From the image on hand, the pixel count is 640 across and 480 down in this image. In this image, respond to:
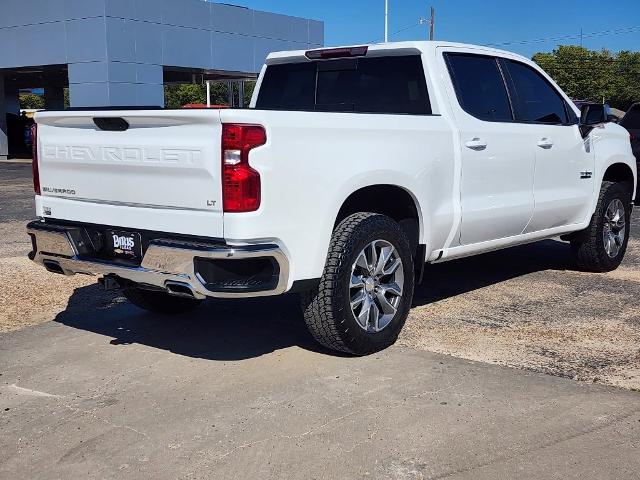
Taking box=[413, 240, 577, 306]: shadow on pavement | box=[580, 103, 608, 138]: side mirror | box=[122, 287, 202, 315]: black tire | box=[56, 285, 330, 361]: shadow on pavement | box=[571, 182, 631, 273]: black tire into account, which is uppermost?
box=[580, 103, 608, 138]: side mirror

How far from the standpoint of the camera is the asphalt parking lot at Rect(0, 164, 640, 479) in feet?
11.9

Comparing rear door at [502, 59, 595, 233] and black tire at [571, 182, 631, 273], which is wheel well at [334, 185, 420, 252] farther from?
black tire at [571, 182, 631, 273]

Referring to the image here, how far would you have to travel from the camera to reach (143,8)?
82.8ft

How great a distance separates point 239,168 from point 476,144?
2.25 m

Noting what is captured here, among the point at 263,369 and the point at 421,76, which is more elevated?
the point at 421,76

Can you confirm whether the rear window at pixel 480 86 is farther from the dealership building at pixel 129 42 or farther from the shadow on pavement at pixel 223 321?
the dealership building at pixel 129 42

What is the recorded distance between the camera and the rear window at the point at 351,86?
5895 millimetres

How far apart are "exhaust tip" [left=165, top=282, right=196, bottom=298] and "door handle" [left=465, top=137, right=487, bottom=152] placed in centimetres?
241

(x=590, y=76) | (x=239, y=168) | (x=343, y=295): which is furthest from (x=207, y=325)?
(x=590, y=76)

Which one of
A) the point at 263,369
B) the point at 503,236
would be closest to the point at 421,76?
the point at 503,236

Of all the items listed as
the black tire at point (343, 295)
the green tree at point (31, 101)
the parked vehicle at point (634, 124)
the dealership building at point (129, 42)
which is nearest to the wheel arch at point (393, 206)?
the black tire at point (343, 295)

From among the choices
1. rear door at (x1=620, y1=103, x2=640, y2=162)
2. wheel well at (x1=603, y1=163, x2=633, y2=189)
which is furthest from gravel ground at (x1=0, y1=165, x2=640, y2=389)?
rear door at (x1=620, y1=103, x2=640, y2=162)

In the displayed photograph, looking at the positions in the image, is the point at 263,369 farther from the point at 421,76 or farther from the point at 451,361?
the point at 421,76

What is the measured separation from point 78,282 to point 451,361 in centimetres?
393
